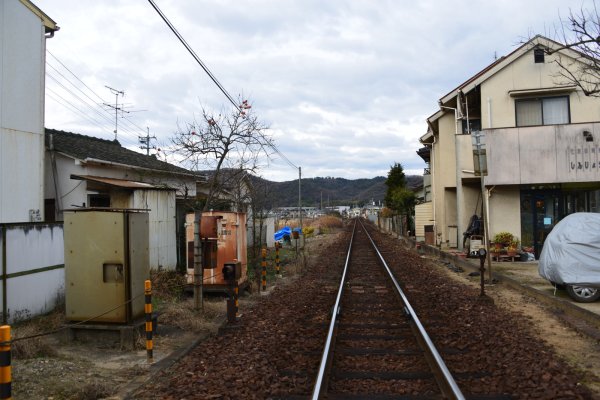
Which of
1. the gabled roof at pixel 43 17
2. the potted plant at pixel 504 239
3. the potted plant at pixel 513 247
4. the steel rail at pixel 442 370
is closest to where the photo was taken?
the steel rail at pixel 442 370

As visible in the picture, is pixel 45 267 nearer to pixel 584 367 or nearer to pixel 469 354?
pixel 469 354

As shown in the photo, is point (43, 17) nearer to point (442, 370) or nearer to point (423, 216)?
point (442, 370)

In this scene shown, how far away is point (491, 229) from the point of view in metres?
18.0

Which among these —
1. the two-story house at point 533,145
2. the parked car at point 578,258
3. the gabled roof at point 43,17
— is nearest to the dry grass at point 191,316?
the parked car at point 578,258

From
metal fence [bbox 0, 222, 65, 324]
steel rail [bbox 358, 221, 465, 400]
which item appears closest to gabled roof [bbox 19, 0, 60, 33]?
metal fence [bbox 0, 222, 65, 324]

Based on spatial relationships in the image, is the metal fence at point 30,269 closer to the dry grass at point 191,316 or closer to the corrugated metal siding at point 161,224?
the dry grass at point 191,316

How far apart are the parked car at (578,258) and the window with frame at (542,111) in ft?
32.6

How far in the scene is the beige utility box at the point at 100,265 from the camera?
7.25 m

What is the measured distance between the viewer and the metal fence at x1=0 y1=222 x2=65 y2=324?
25.8ft

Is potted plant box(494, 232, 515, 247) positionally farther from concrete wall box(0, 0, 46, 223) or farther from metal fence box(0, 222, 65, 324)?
concrete wall box(0, 0, 46, 223)

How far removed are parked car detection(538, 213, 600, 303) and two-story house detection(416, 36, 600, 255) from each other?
7.91 metres

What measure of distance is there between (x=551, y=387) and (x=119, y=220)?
596 cm

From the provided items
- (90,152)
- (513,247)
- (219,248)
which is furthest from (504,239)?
(90,152)

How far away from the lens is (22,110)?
11445mm
